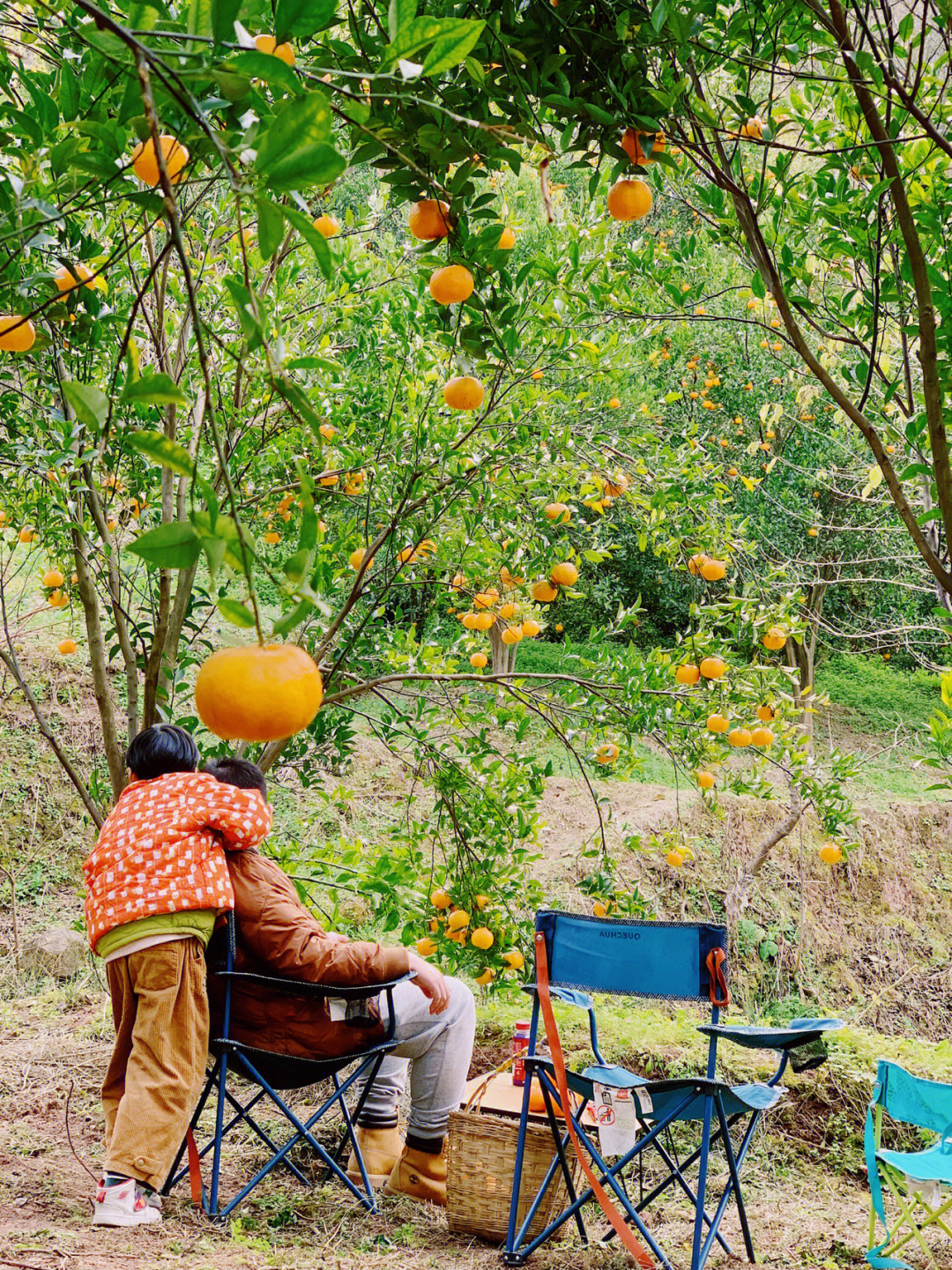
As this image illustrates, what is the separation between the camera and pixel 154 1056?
2.25 m

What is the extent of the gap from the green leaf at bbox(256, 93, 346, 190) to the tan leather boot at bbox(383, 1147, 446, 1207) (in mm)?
2619

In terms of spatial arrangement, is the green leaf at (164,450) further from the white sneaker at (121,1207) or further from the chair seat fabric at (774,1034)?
the chair seat fabric at (774,1034)

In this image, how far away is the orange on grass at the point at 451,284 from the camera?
1531 mm

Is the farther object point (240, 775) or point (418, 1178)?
point (418, 1178)

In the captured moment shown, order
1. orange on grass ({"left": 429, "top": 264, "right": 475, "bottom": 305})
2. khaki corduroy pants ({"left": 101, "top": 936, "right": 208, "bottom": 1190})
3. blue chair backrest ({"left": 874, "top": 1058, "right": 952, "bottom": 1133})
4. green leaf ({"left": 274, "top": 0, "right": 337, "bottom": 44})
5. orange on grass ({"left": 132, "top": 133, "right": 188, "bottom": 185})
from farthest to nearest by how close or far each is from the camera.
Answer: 1. blue chair backrest ({"left": 874, "top": 1058, "right": 952, "bottom": 1133})
2. khaki corduroy pants ({"left": 101, "top": 936, "right": 208, "bottom": 1190})
3. orange on grass ({"left": 429, "top": 264, "right": 475, "bottom": 305})
4. orange on grass ({"left": 132, "top": 133, "right": 188, "bottom": 185})
5. green leaf ({"left": 274, "top": 0, "right": 337, "bottom": 44})

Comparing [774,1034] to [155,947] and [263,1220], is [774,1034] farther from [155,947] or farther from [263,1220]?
[155,947]

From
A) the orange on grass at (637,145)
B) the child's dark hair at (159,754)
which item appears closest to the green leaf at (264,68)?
the orange on grass at (637,145)

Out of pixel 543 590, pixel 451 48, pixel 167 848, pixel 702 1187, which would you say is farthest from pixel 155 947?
pixel 451 48

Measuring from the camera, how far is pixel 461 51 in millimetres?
882

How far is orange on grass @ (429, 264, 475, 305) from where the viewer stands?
5.02ft

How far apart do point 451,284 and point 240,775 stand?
4.92 ft

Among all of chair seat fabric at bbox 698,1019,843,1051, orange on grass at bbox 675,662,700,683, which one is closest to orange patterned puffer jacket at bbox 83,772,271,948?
chair seat fabric at bbox 698,1019,843,1051

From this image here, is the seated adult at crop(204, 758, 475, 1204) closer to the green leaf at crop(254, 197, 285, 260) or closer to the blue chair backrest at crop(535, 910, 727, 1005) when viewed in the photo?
the blue chair backrest at crop(535, 910, 727, 1005)

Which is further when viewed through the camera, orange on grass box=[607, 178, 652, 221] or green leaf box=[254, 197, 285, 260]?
orange on grass box=[607, 178, 652, 221]
